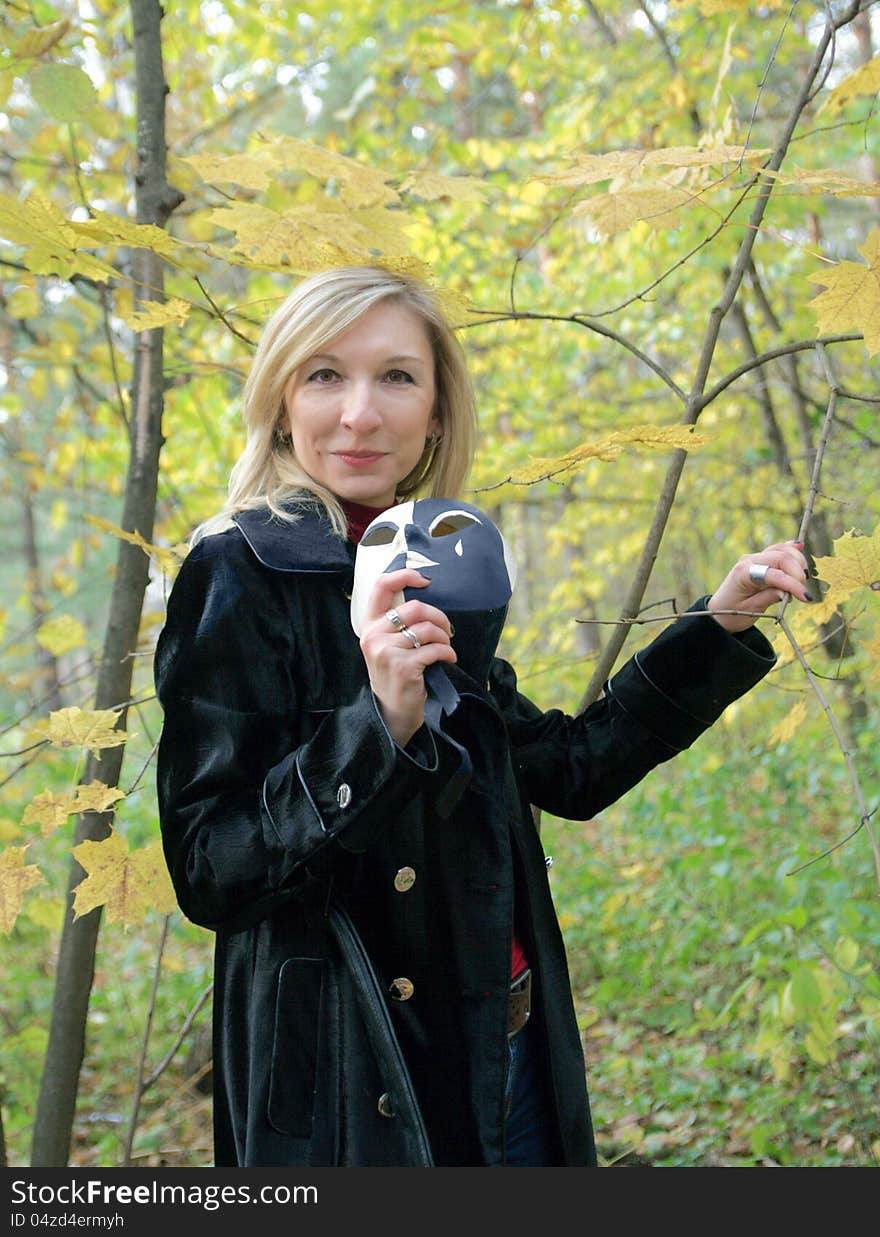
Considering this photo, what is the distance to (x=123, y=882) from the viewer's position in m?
1.69

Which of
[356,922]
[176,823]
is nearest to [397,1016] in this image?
[356,922]

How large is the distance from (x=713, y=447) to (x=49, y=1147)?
225 inches

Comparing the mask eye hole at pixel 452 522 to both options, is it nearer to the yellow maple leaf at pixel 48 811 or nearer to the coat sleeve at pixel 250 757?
the coat sleeve at pixel 250 757

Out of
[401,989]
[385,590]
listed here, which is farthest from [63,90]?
[401,989]

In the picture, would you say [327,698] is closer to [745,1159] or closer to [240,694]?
[240,694]

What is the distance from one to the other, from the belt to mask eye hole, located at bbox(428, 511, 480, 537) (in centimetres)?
64

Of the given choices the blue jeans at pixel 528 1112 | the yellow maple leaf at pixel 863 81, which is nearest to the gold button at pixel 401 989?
the blue jeans at pixel 528 1112

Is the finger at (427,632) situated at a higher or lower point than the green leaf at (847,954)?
lower

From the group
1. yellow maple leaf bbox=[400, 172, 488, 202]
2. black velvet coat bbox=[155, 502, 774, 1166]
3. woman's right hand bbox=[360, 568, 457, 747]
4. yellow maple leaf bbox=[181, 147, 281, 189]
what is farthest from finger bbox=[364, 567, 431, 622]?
yellow maple leaf bbox=[400, 172, 488, 202]

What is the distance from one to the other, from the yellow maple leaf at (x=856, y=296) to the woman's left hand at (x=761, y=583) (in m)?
0.29

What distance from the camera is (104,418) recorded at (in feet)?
14.8

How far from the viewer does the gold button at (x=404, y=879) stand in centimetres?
135

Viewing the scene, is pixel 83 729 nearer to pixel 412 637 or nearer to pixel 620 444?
pixel 412 637

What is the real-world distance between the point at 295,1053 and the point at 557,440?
4.73 metres
